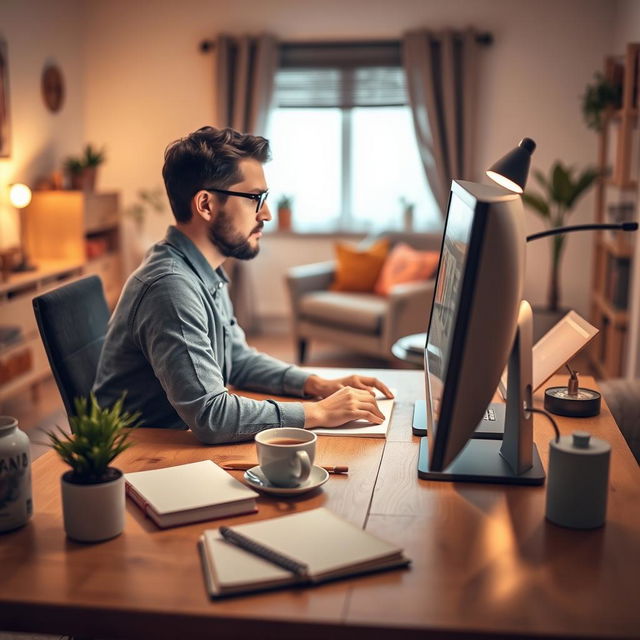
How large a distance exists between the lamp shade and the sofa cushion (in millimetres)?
3371

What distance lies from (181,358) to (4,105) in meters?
3.80

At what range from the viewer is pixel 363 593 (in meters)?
0.96

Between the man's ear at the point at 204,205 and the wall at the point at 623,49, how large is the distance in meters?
2.99

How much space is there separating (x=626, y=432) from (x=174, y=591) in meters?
1.60

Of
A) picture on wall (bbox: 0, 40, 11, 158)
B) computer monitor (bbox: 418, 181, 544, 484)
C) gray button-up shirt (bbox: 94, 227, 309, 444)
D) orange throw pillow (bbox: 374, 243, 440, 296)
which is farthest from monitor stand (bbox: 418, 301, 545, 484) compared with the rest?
picture on wall (bbox: 0, 40, 11, 158)

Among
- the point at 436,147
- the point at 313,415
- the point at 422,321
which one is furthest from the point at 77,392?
the point at 436,147

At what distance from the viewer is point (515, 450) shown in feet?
4.37

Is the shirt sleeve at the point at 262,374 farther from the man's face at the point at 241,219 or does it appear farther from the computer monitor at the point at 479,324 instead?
the computer monitor at the point at 479,324

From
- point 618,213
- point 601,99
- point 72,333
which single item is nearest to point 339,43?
point 601,99

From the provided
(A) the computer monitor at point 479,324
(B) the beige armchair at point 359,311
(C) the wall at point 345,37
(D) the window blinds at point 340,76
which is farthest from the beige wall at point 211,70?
(A) the computer monitor at point 479,324

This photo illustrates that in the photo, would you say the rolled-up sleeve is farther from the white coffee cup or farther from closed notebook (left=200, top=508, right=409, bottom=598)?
closed notebook (left=200, top=508, right=409, bottom=598)

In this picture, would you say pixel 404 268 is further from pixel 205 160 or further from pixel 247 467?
pixel 247 467

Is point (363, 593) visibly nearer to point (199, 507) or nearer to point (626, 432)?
point (199, 507)

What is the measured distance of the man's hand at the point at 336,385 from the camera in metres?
1.82
